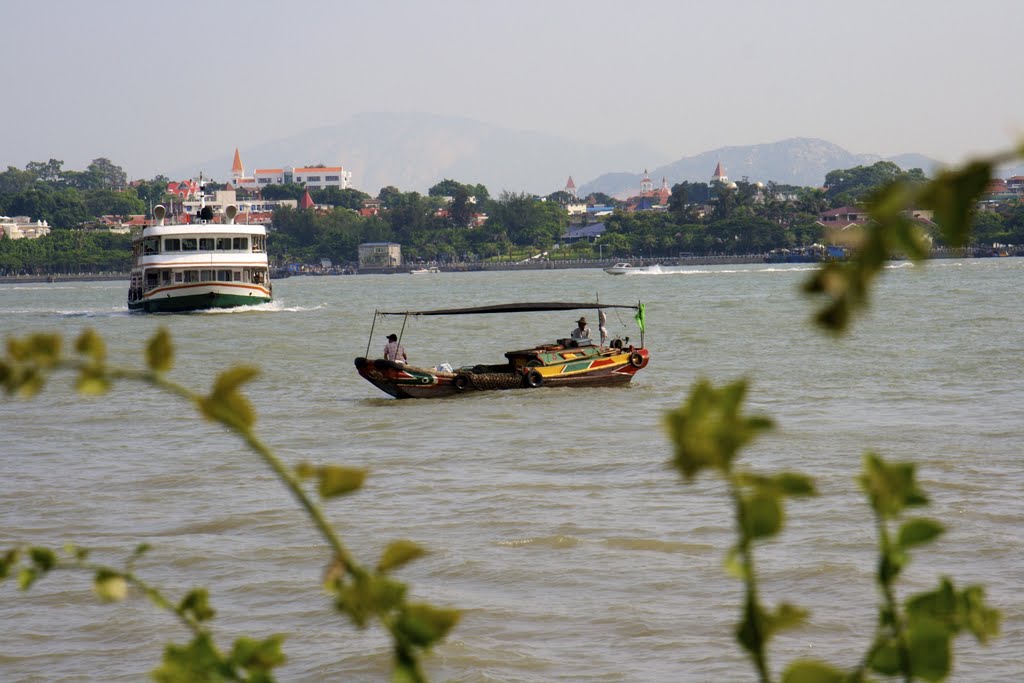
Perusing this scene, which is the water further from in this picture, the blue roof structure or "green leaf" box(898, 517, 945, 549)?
the blue roof structure

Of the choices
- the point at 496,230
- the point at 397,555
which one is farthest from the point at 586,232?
the point at 397,555

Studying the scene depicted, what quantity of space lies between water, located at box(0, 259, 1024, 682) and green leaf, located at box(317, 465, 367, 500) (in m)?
0.51

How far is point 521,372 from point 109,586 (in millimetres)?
21251

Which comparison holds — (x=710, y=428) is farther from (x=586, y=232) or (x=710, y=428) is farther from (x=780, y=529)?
(x=586, y=232)

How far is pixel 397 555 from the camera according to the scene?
1450 millimetres

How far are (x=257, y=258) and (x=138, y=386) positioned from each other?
25042 millimetres

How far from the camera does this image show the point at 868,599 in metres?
8.98

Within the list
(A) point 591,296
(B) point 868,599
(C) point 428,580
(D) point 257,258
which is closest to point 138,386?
(C) point 428,580

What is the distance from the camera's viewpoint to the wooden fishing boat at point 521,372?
2253cm

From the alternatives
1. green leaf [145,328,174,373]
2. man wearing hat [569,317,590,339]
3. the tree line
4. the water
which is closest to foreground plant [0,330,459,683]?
green leaf [145,328,174,373]

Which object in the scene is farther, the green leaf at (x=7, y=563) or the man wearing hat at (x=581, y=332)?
the man wearing hat at (x=581, y=332)

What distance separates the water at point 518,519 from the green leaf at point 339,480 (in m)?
0.51

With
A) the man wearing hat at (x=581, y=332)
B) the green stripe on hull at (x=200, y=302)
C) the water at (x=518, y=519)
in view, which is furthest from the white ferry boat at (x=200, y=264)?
the man wearing hat at (x=581, y=332)

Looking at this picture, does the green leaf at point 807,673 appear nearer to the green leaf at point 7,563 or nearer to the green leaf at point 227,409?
the green leaf at point 227,409
